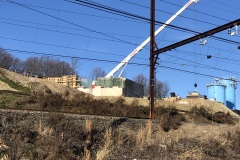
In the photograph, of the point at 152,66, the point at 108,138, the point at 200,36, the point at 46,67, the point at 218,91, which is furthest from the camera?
the point at 46,67

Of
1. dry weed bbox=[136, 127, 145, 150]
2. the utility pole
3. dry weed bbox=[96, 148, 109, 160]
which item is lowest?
dry weed bbox=[96, 148, 109, 160]

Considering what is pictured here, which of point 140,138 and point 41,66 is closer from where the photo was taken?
point 140,138

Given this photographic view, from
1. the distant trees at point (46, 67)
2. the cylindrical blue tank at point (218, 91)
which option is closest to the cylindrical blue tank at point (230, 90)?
the cylindrical blue tank at point (218, 91)

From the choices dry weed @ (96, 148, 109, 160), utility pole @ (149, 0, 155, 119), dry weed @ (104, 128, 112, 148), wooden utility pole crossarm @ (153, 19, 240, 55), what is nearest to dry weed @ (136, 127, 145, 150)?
dry weed @ (104, 128, 112, 148)

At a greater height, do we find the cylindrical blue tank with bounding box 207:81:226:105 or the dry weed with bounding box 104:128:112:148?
the cylindrical blue tank with bounding box 207:81:226:105

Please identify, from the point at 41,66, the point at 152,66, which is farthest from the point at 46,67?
the point at 152,66

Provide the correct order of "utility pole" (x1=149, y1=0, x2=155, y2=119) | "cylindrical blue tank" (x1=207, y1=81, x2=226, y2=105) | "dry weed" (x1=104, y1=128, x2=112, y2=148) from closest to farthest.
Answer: "dry weed" (x1=104, y1=128, x2=112, y2=148)
"utility pole" (x1=149, y1=0, x2=155, y2=119)
"cylindrical blue tank" (x1=207, y1=81, x2=226, y2=105)

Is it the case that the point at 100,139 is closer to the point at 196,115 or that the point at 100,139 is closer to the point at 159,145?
the point at 159,145

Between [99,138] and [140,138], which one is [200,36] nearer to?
[140,138]

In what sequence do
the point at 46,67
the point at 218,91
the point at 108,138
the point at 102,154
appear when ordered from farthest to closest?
the point at 46,67
the point at 218,91
the point at 108,138
the point at 102,154

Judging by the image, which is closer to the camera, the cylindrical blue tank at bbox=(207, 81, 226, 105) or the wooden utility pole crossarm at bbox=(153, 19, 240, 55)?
the wooden utility pole crossarm at bbox=(153, 19, 240, 55)

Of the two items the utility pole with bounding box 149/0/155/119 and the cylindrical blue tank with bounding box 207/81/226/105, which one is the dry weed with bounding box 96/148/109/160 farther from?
the cylindrical blue tank with bounding box 207/81/226/105

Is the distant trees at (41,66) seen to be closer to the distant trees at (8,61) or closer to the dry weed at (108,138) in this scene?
the distant trees at (8,61)

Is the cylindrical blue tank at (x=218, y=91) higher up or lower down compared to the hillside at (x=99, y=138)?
higher up
